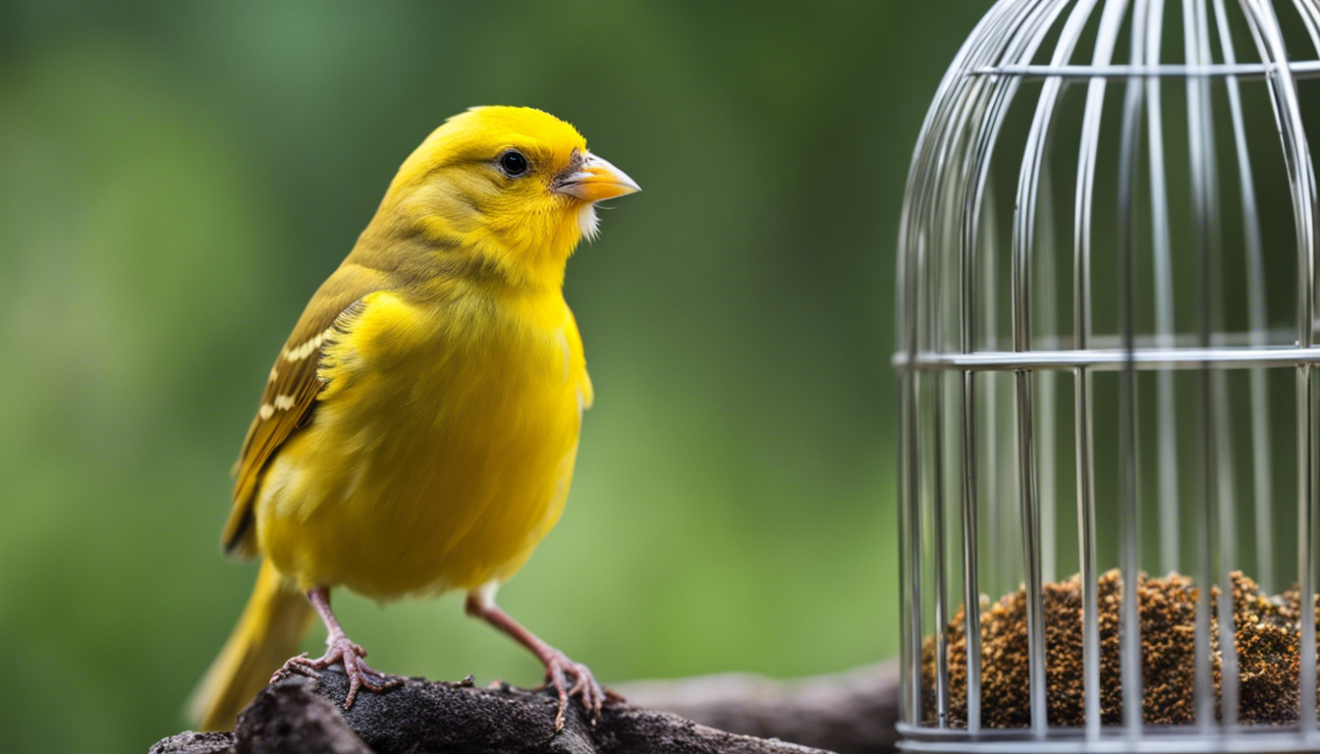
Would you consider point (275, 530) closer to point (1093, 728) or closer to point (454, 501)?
point (454, 501)

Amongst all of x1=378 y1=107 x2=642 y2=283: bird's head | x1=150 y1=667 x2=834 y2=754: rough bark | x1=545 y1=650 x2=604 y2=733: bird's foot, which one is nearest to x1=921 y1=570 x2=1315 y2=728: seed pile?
x1=150 y1=667 x2=834 y2=754: rough bark

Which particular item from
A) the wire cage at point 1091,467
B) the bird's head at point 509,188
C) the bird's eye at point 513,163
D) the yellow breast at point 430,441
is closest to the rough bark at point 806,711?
the wire cage at point 1091,467

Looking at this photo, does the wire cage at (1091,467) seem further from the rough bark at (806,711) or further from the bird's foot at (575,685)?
the bird's foot at (575,685)

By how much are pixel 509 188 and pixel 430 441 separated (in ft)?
2.30

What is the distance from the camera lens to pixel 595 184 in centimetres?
315

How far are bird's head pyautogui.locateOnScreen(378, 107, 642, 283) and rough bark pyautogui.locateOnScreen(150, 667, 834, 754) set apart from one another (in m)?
1.01

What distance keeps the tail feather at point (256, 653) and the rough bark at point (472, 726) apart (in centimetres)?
95

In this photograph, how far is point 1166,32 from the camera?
491 centimetres

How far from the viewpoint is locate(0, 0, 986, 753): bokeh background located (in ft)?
16.2

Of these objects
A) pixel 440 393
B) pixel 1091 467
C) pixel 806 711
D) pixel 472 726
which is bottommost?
pixel 806 711

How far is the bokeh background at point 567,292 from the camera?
4.93m

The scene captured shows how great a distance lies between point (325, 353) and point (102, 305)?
2554 mm

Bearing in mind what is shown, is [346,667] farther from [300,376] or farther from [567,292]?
[567,292]

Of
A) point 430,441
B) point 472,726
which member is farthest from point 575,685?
point 430,441
